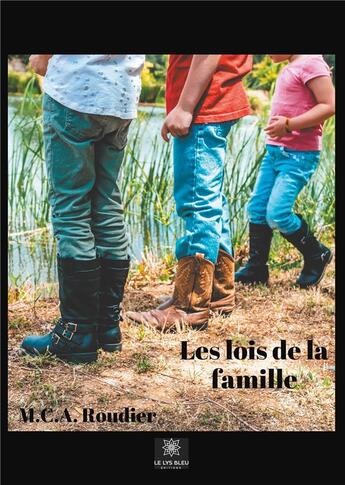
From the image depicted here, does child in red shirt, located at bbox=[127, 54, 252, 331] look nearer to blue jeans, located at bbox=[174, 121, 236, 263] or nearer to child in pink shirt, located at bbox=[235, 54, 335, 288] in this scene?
blue jeans, located at bbox=[174, 121, 236, 263]

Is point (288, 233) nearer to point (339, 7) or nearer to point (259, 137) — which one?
point (259, 137)

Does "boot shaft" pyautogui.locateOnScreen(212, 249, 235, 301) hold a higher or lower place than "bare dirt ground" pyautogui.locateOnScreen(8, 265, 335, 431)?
higher

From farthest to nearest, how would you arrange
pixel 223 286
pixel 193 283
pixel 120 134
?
pixel 223 286 < pixel 193 283 < pixel 120 134

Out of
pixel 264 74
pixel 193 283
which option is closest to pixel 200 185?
pixel 193 283

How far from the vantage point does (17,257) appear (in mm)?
2830

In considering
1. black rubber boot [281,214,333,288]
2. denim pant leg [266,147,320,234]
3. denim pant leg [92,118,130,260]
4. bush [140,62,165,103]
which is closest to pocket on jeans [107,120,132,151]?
denim pant leg [92,118,130,260]

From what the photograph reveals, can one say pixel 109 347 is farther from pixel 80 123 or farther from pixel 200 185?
pixel 80 123

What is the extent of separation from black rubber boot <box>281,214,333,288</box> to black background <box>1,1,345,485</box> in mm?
843

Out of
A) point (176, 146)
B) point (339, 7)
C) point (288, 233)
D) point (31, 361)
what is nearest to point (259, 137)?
point (288, 233)

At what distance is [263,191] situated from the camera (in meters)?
2.68

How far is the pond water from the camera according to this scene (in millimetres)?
2812

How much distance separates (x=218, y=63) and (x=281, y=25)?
27cm

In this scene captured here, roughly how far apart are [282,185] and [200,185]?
0.51 metres

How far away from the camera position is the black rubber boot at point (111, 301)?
6.76ft
